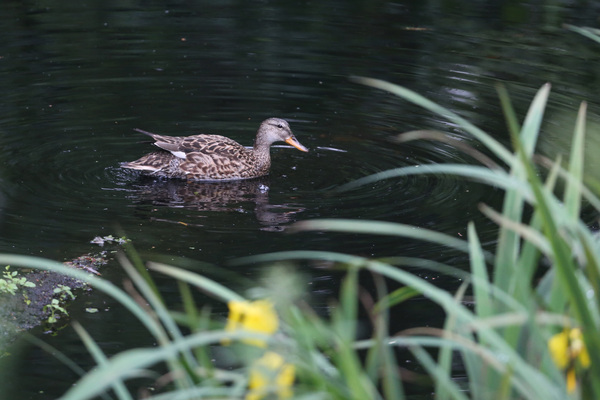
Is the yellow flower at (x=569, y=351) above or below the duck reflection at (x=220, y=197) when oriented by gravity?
above

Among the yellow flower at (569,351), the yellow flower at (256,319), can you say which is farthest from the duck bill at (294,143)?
the yellow flower at (256,319)

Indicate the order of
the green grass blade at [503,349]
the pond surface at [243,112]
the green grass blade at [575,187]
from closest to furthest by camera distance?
the green grass blade at [503,349]
the green grass blade at [575,187]
the pond surface at [243,112]

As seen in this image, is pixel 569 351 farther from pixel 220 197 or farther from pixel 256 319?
pixel 220 197

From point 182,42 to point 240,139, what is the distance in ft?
9.69

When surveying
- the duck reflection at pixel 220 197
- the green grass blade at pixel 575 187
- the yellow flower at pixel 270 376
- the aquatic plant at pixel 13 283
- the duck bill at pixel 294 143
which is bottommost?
the duck reflection at pixel 220 197

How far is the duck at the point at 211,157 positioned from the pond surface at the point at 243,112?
150mm

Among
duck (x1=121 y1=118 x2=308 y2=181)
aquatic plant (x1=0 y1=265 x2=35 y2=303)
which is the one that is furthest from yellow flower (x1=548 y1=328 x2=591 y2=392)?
duck (x1=121 y1=118 x2=308 y2=181)

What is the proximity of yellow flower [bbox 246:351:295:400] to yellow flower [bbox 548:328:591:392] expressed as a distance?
2.21 ft

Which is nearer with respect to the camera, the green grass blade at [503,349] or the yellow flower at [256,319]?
the yellow flower at [256,319]

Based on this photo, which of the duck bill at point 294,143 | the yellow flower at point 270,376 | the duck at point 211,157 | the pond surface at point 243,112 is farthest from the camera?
the duck bill at point 294,143

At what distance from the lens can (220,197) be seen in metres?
7.34

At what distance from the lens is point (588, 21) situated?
12.1 m

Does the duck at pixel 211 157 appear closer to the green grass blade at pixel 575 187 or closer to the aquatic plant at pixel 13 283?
the aquatic plant at pixel 13 283

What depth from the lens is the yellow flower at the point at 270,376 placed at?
6.59 ft
